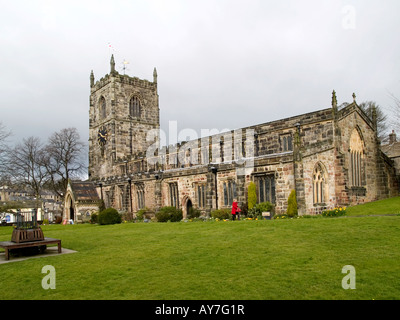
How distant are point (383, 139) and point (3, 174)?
4673cm

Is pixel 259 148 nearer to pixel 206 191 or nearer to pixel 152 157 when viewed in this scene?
pixel 206 191

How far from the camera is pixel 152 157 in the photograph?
4303cm

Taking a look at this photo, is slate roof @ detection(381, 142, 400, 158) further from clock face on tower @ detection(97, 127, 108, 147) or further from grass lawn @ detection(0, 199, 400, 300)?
clock face on tower @ detection(97, 127, 108, 147)

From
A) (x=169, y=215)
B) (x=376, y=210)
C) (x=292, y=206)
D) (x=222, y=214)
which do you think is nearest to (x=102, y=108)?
(x=169, y=215)

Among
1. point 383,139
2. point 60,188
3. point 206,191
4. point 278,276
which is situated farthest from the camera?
point 60,188

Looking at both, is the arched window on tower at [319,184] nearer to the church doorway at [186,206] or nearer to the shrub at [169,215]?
the shrub at [169,215]

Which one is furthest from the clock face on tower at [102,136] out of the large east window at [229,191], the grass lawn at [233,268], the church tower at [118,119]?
the grass lawn at [233,268]

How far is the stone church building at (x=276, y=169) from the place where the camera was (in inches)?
872

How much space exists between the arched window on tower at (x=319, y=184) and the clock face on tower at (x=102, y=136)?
36751mm

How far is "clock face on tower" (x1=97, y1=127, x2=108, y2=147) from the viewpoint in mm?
52284

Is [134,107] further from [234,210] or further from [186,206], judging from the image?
[234,210]
